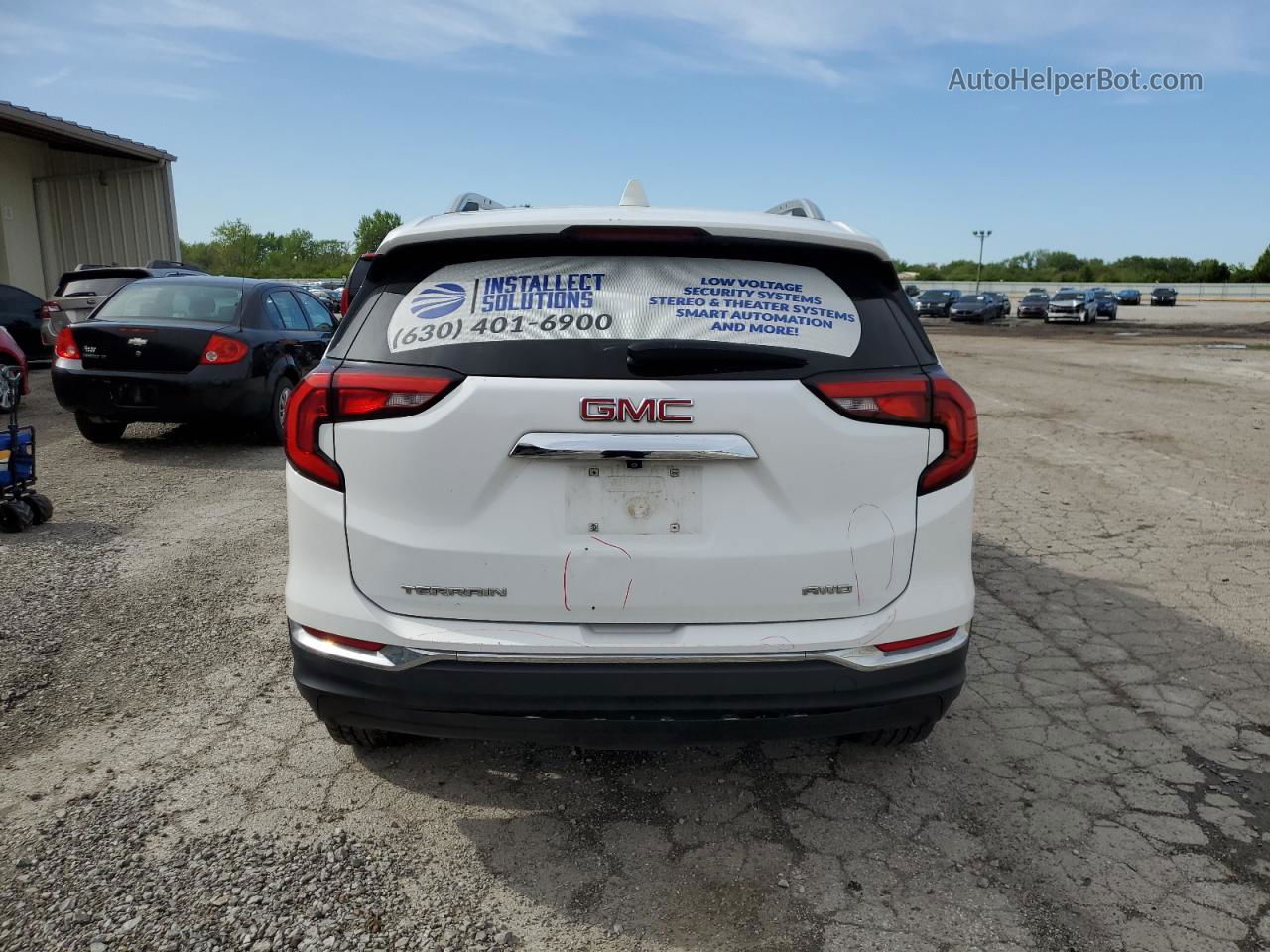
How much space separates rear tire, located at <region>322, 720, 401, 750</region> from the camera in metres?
2.98

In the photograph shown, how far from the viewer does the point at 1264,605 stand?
4820mm

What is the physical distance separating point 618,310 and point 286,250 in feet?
484

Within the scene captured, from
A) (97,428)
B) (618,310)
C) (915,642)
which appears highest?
(618,310)

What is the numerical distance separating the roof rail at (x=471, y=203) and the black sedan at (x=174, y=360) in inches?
220

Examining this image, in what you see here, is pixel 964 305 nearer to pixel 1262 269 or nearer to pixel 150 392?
pixel 150 392

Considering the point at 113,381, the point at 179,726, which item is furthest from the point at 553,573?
the point at 113,381

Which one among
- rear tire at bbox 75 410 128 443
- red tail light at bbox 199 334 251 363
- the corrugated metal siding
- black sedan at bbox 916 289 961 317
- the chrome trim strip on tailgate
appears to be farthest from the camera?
black sedan at bbox 916 289 961 317

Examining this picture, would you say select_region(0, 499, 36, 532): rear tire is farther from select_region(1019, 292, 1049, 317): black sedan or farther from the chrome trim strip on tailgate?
select_region(1019, 292, 1049, 317): black sedan

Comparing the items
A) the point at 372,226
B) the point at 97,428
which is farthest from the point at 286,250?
the point at 97,428

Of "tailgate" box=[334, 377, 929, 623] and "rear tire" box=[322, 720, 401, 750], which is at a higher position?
"tailgate" box=[334, 377, 929, 623]

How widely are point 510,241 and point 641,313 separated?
41cm

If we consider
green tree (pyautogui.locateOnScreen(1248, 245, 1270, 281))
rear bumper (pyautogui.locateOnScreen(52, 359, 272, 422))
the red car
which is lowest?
rear bumper (pyautogui.locateOnScreen(52, 359, 272, 422))

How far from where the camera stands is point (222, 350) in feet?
27.6

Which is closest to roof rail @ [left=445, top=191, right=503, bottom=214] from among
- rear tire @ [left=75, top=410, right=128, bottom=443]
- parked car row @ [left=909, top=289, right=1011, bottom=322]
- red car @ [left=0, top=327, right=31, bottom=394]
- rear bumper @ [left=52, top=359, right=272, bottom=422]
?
rear bumper @ [left=52, top=359, right=272, bottom=422]
